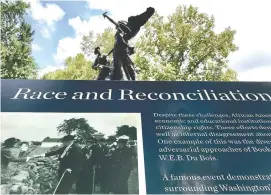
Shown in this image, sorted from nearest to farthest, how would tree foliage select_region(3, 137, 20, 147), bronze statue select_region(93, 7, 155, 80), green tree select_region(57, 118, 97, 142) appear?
tree foliage select_region(3, 137, 20, 147) → green tree select_region(57, 118, 97, 142) → bronze statue select_region(93, 7, 155, 80)

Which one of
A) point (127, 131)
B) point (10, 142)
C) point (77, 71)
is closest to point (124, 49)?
point (127, 131)

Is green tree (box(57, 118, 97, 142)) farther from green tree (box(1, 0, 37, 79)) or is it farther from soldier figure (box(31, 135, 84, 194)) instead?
green tree (box(1, 0, 37, 79))

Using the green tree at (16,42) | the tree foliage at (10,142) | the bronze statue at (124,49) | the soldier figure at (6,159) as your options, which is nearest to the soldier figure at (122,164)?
the soldier figure at (6,159)

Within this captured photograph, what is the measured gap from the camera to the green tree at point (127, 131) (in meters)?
2.71

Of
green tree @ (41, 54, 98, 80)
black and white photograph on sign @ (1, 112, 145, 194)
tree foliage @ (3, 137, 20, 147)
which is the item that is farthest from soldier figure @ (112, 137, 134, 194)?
green tree @ (41, 54, 98, 80)

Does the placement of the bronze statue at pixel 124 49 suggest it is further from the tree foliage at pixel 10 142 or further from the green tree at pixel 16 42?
the green tree at pixel 16 42

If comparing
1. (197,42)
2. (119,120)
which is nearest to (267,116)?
(119,120)

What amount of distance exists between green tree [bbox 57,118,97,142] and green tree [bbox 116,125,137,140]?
0.68ft

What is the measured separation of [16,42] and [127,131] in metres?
11.3

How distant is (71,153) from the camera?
8.23 ft

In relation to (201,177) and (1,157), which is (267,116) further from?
(1,157)

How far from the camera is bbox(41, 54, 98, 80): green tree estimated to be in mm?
14562

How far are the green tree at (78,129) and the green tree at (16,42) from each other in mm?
10030

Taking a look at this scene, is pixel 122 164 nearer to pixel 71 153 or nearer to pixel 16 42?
pixel 71 153
